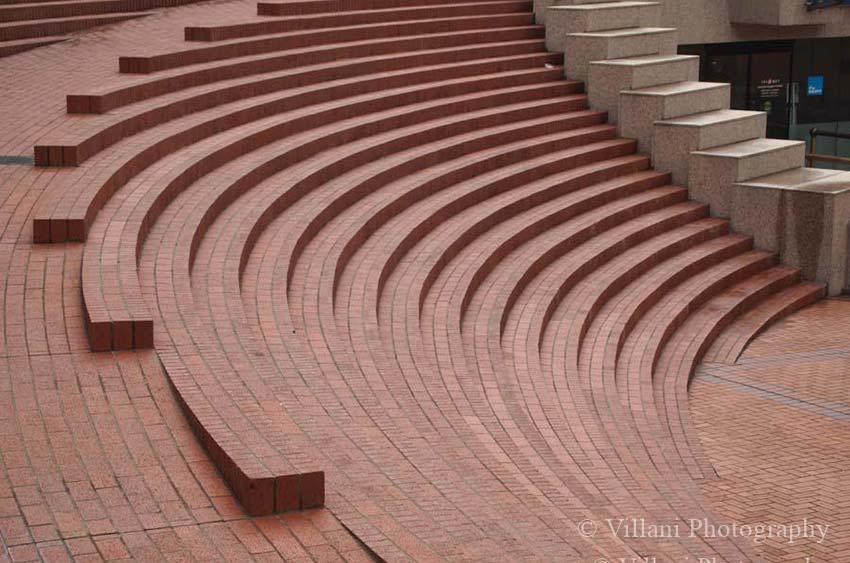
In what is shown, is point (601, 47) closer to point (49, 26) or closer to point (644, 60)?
point (644, 60)

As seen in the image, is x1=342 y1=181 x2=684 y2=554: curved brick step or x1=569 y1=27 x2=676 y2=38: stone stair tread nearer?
x1=342 y1=181 x2=684 y2=554: curved brick step

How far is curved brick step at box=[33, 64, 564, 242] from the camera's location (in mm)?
9164

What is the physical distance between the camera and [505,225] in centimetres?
1380

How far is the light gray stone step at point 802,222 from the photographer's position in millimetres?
16375

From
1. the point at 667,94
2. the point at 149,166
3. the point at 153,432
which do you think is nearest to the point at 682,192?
the point at 667,94

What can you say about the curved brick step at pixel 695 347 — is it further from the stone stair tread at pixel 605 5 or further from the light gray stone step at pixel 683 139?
the stone stair tread at pixel 605 5

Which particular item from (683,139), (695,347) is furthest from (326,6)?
(695,347)

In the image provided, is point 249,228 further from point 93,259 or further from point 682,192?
point 682,192

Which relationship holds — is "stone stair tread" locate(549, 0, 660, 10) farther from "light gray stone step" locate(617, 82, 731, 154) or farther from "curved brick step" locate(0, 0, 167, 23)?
"curved brick step" locate(0, 0, 167, 23)

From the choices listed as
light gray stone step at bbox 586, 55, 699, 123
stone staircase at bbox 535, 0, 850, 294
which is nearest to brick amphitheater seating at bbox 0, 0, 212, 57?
stone staircase at bbox 535, 0, 850, 294

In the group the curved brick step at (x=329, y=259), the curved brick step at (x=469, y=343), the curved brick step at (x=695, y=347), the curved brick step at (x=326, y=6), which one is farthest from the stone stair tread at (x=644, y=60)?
the curved brick step at (x=329, y=259)

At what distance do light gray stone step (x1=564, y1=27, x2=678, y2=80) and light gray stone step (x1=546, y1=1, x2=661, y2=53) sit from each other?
13cm

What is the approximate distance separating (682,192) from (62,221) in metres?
9.83

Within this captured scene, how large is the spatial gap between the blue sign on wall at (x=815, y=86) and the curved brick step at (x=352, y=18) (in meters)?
10.0
